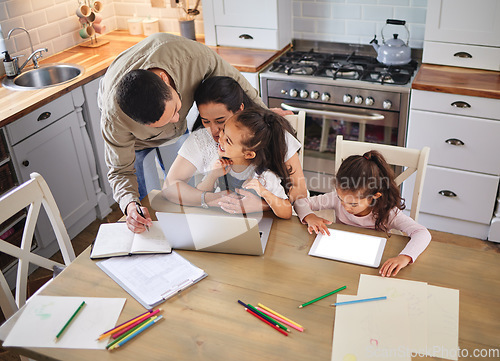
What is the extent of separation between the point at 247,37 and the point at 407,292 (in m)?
2.41

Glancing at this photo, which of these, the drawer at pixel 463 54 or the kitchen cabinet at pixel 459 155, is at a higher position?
the drawer at pixel 463 54

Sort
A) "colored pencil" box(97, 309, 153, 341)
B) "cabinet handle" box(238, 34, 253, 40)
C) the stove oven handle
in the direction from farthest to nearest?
"cabinet handle" box(238, 34, 253, 40), the stove oven handle, "colored pencil" box(97, 309, 153, 341)

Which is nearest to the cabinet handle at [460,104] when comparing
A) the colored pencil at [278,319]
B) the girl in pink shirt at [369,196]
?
the girl in pink shirt at [369,196]

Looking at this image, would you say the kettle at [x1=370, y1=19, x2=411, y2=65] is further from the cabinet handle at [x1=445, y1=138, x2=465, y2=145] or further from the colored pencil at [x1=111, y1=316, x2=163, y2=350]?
the colored pencil at [x1=111, y1=316, x2=163, y2=350]

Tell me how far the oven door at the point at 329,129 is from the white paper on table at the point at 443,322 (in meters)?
1.65

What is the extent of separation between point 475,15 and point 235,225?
2.03 meters

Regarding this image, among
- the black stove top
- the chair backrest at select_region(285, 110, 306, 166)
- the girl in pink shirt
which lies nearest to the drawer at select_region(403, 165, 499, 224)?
the black stove top

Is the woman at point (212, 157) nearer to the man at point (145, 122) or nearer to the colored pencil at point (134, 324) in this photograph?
the man at point (145, 122)

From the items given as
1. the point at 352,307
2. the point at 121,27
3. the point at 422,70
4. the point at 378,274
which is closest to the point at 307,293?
the point at 352,307

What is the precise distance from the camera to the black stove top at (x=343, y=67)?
10.0ft

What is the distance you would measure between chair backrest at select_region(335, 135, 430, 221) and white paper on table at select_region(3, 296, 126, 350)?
1.12m

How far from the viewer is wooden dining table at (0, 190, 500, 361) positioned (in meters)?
1.40

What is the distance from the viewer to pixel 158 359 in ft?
4.54

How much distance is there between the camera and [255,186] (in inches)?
74.7
